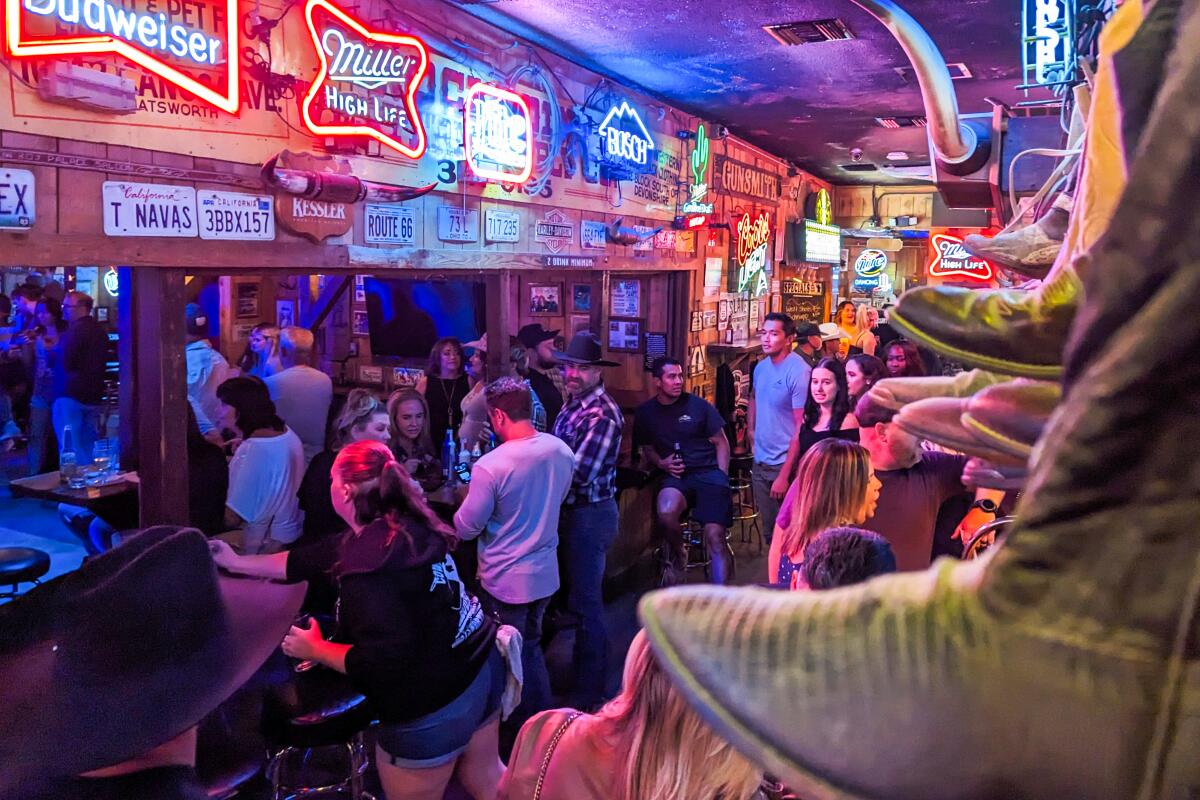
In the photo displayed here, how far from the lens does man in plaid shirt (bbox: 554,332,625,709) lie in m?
4.43

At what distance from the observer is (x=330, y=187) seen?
4.02 meters

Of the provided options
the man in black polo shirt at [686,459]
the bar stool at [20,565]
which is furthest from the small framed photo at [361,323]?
the bar stool at [20,565]

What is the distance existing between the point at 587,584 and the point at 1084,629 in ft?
13.7

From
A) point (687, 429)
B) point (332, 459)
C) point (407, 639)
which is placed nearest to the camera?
point (407, 639)

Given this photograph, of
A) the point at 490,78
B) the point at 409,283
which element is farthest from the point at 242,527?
the point at 409,283

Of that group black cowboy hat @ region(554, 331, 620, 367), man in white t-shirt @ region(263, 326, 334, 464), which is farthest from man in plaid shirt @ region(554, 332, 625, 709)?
man in white t-shirt @ region(263, 326, 334, 464)

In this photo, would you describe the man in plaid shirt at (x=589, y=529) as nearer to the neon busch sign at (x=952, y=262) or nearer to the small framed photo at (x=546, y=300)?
the small framed photo at (x=546, y=300)

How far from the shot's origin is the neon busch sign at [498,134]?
5.10 meters

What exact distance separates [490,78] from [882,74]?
3019 millimetres

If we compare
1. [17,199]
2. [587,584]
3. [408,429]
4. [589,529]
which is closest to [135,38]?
[17,199]

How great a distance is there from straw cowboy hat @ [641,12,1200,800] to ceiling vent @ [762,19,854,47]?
17.4ft

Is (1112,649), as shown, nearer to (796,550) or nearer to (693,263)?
(796,550)

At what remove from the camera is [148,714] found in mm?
1709

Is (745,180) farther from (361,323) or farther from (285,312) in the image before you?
(285,312)
